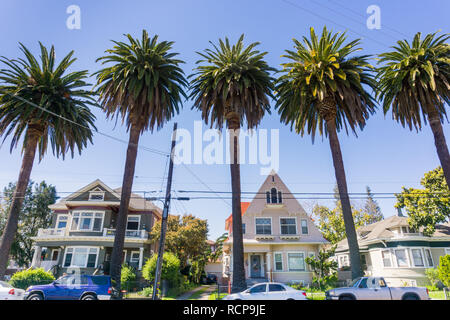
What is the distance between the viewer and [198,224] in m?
37.7

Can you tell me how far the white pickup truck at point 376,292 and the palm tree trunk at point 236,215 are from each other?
6.67 metres

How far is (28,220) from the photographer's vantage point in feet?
168

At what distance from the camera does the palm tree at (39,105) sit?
23281 millimetres

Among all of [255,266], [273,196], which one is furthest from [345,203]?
[255,266]

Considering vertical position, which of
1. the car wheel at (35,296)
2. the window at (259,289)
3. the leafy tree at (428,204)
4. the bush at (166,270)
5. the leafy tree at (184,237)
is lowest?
the car wheel at (35,296)

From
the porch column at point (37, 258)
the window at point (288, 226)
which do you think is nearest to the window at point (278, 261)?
the window at point (288, 226)

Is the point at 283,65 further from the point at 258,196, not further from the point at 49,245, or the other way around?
the point at 49,245

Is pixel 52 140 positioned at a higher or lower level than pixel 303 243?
higher

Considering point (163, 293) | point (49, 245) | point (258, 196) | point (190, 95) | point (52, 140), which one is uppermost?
point (190, 95)

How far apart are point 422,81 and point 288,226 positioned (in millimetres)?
19824

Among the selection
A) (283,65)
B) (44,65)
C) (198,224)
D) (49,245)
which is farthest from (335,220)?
(44,65)

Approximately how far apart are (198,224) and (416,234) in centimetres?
2569

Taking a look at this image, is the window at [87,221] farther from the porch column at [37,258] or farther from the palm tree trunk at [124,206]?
the palm tree trunk at [124,206]
